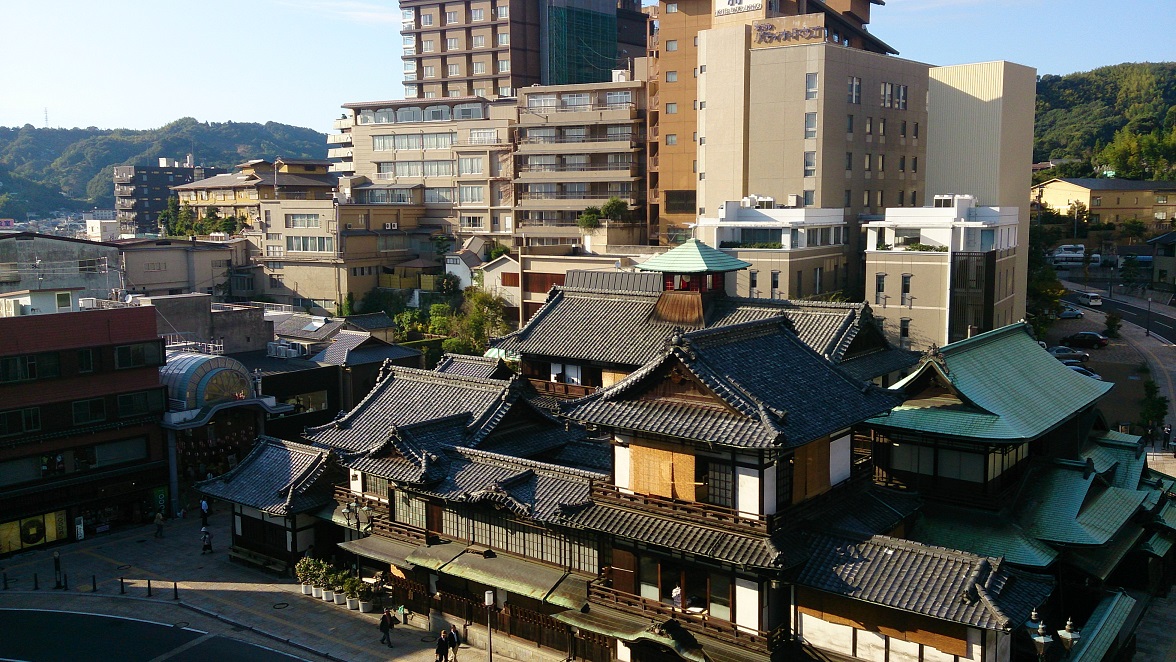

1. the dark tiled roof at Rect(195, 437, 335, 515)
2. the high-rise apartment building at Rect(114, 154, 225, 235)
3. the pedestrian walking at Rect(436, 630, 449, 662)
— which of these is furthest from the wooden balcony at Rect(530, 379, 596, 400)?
the high-rise apartment building at Rect(114, 154, 225, 235)

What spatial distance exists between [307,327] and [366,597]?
37.6 m

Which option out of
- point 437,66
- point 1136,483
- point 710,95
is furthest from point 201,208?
point 1136,483

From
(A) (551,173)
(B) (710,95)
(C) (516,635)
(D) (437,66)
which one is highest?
(D) (437,66)

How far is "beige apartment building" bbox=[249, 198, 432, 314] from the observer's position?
92.2 m

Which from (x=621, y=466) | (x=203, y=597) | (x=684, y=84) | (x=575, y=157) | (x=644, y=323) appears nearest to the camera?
(x=621, y=466)

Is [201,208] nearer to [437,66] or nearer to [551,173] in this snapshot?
[437,66]

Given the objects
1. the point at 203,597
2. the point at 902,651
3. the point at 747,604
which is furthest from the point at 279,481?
the point at 902,651

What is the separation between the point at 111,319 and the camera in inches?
1853

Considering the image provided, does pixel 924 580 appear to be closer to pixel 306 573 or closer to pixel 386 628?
pixel 386 628

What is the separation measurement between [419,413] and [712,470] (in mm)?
19106

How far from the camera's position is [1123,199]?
5089 inches

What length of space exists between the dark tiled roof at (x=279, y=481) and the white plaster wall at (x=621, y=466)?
56.3 feet

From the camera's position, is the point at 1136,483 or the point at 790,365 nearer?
the point at 790,365

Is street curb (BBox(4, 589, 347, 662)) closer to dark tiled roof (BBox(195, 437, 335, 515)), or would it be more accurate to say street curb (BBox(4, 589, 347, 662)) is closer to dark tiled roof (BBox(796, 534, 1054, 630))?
dark tiled roof (BBox(195, 437, 335, 515))
